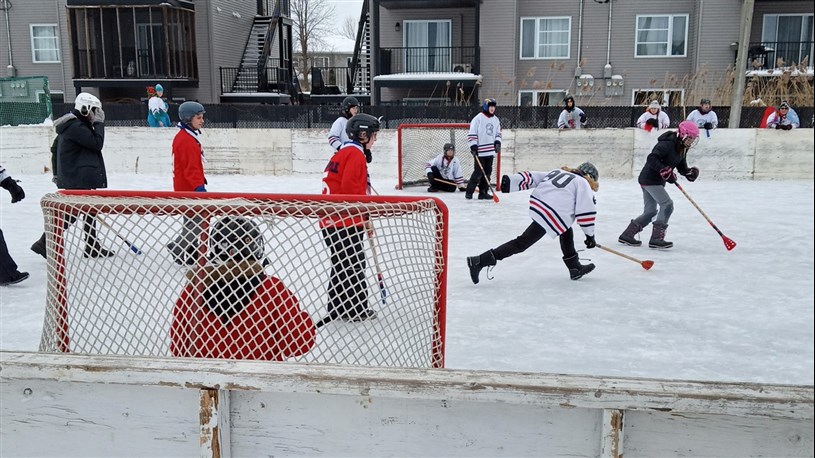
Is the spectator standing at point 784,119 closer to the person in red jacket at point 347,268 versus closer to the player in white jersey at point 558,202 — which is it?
the player in white jersey at point 558,202

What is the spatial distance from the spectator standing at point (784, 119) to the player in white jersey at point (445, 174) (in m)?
6.19

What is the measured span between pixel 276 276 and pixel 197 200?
0.43 m

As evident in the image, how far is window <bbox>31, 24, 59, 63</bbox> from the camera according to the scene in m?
22.7

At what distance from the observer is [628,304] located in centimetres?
519

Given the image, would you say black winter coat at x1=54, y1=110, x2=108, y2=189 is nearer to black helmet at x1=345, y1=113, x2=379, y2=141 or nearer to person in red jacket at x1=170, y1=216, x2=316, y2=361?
black helmet at x1=345, y1=113, x2=379, y2=141

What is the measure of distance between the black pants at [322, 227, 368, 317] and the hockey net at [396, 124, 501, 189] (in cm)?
896

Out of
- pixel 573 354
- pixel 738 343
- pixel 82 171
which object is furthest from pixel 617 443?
pixel 82 171

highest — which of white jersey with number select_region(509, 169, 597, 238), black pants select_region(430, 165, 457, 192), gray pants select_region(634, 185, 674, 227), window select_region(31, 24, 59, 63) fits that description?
window select_region(31, 24, 59, 63)

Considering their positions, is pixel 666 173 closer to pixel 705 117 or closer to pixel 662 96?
pixel 705 117

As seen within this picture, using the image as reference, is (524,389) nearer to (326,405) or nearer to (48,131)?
(326,405)

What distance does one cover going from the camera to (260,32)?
25.8 meters

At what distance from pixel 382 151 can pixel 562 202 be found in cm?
802

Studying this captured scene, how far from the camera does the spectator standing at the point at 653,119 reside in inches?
504

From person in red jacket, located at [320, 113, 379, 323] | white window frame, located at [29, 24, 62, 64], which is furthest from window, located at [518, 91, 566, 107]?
person in red jacket, located at [320, 113, 379, 323]
